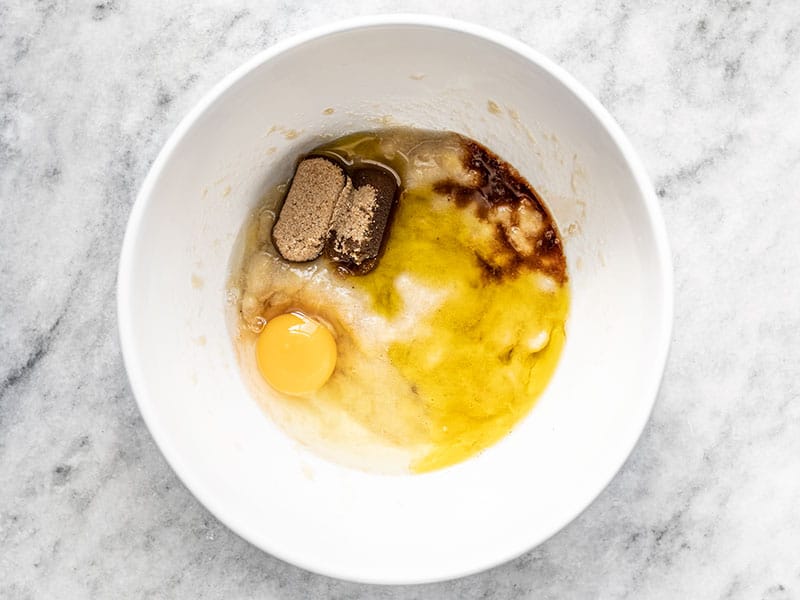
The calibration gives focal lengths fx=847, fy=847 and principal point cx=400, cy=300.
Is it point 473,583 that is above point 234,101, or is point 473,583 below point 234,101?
below

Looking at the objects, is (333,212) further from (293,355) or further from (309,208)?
(293,355)

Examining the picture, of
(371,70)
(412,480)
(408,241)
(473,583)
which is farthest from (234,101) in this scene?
(473,583)

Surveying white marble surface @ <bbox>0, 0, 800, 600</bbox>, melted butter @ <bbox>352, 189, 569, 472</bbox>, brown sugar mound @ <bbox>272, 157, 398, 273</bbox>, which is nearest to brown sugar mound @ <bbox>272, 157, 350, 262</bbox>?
brown sugar mound @ <bbox>272, 157, 398, 273</bbox>

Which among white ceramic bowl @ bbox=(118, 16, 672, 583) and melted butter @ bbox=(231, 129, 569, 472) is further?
melted butter @ bbox=(231, 129, 569, 472)

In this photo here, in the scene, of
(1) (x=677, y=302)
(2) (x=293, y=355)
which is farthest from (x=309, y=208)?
(1) (x=677, y=302)

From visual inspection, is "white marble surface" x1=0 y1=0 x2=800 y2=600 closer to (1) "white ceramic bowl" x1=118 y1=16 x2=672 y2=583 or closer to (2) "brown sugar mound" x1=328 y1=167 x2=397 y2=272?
(1) "white ceramic bowl" x1=118 y1=16 x2=672 y2=583

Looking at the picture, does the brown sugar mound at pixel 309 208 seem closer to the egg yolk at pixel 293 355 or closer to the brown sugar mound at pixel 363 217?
the brown sugar mound at pixel 363 217

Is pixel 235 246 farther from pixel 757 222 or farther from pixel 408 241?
pixel 757 222

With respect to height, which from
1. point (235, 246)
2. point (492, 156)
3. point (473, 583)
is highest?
point (492, 156)
